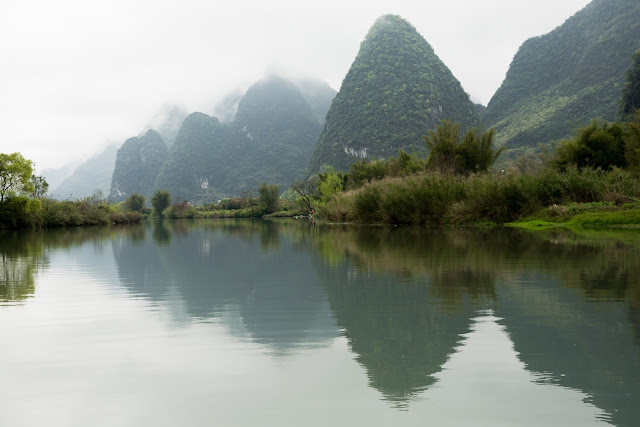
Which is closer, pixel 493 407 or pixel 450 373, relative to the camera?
pixel 493 407

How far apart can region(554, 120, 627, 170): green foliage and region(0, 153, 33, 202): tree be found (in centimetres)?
4496

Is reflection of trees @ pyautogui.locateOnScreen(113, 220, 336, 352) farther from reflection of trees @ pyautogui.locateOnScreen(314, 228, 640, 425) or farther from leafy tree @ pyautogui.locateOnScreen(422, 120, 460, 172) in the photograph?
leafy tree @ pyautogui.locateOnScreen(422, 120, 460, 172)

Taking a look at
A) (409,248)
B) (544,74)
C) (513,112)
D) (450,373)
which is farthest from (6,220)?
(544,74)

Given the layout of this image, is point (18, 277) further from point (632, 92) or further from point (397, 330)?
point (632, 92)

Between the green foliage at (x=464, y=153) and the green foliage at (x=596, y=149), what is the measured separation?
5.01 m

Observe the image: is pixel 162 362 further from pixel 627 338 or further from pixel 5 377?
pixel 627 338

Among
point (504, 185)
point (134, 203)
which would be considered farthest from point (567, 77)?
point (504, 185)

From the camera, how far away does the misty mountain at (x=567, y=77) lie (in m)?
93.9

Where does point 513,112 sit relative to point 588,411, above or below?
above

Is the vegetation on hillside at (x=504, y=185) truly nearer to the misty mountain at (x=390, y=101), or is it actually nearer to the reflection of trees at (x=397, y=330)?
the reflection of trees at (x=397, y=330)

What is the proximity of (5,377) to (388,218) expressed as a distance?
28751 mm

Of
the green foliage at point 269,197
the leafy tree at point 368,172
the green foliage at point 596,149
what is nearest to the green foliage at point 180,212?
the green foliage at point 269,197

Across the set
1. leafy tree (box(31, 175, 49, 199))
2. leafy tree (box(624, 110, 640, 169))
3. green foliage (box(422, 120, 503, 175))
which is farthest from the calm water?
leafy tree (box(31, 175, 49, 199))

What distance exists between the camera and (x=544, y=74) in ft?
433
